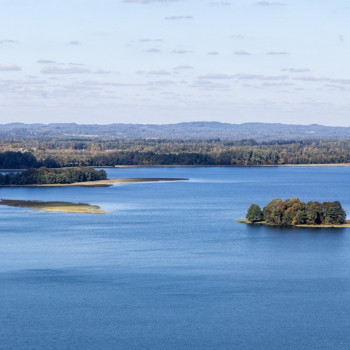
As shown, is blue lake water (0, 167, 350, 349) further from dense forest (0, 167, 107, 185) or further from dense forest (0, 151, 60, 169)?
dense forest (0, 151, 60, 169)

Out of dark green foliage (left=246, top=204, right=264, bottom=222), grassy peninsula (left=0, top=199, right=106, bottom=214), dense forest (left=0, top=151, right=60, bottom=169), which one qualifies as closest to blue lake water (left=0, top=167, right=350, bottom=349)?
dark green foliage (left=246, top=204, right=264, bottom=222)

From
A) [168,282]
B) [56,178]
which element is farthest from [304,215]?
[56,178]

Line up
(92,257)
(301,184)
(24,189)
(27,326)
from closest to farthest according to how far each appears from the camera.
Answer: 1. (27,326)
2. (92,257)
3. (24,189)
4. (301,184)

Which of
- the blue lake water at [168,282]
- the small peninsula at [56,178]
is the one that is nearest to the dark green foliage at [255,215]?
the blue lake water at [168,282]

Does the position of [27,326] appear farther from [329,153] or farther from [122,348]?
[329,153]

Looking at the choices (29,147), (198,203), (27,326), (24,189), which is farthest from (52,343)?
(29,147)

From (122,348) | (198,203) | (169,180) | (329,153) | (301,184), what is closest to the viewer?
(122,348)

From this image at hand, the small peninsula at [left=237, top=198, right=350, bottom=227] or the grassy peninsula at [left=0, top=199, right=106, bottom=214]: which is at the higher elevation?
the small peninsula at [left=237, top=198, right=350, bottom=227]
